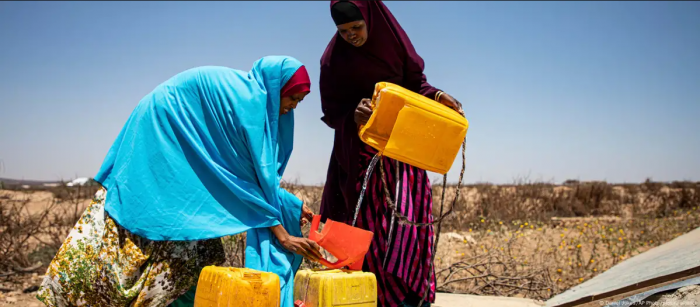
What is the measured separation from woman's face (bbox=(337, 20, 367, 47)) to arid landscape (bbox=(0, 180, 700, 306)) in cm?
178

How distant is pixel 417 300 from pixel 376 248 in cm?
41

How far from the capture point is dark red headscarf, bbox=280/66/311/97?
107 inches

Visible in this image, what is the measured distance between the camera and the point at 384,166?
10.8 feet

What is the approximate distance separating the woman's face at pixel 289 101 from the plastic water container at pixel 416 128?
1.21ft

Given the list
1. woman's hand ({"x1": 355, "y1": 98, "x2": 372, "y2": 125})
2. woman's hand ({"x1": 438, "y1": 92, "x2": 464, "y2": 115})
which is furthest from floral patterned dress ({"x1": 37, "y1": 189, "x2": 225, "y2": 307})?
woman's hand ({"x1": 438, "y1": 92, "x2": 464, "y2": 115})

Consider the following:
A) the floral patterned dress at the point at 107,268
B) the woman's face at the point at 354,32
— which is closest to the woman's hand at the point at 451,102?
the woman's face at the point at 354,32

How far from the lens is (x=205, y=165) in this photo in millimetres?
2619

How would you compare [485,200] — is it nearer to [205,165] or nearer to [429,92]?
[429,92]

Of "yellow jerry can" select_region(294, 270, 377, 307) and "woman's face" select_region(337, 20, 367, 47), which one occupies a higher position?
"woman's face" select_region(337, 20, 367, 47)

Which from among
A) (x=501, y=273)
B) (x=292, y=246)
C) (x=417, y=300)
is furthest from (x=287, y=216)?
(x=501, y=273)

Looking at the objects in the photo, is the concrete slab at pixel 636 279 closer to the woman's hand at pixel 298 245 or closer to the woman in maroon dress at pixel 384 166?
the woman in maroon dress at pixel 384 166

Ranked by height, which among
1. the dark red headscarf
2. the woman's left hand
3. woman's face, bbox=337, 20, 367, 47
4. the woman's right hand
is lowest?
the woman's right hand

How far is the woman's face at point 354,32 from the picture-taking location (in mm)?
3022

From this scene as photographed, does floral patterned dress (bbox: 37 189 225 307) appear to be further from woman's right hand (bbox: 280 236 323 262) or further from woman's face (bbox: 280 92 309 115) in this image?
woman's face (bbox: 280 92 309 115)
